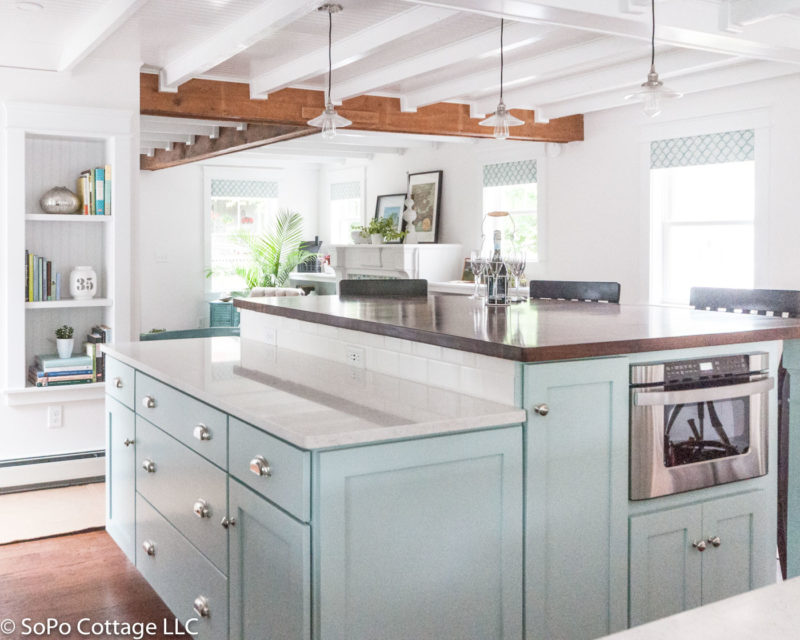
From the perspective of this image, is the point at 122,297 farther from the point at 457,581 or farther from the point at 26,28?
the point at 457,581

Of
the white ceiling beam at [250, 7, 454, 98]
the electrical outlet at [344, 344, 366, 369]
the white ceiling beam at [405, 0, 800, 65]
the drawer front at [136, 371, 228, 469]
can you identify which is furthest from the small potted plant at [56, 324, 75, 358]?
the white ceiling beam at [405, 0, 800, 65]

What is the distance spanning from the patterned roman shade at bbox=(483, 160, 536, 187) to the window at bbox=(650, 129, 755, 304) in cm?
134

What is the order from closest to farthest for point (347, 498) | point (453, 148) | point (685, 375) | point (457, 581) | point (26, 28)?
point (347, 498) → point (457, 581) → point (685, 375) → point (26, 28) → point (453, 148)

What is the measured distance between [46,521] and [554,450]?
9.20 ft

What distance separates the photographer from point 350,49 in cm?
443

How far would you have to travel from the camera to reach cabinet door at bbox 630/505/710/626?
7.59 ft

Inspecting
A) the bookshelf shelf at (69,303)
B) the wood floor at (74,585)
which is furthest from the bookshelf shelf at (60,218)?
the wood floor at (74,585)

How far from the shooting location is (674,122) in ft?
20.0

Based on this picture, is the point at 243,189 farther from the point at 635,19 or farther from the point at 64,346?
the point at 635,19

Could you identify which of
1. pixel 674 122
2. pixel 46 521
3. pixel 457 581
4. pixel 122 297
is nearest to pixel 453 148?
pixel 674 122

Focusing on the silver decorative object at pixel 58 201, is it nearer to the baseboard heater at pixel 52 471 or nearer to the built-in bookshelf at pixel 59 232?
the built-in bookshelf at pixel 59 232

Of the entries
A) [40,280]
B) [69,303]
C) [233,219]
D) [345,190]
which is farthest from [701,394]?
[233,219]

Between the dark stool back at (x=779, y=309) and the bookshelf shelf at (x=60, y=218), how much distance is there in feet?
10.1

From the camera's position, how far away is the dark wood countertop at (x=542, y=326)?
7.14ft
